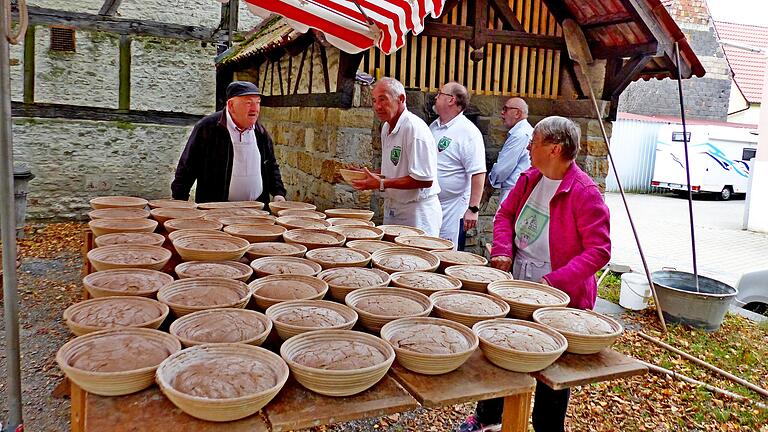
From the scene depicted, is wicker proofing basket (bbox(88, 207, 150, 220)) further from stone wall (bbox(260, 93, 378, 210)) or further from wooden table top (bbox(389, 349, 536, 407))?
wooden table top (bbox(389, 349, 536, 407))

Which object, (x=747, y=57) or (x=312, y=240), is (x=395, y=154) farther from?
(x=747, y=57)

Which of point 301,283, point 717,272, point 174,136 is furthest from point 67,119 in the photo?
point 717,272

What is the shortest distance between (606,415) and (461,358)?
2296 millimetres

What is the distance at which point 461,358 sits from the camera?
168cm

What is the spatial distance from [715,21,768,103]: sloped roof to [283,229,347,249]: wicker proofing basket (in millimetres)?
21240

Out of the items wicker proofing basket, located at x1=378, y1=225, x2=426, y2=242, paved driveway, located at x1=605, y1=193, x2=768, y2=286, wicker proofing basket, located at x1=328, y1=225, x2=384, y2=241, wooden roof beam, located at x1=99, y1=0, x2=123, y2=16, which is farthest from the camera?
paved driveway, located at x1=605, y1=193, x2=768, y2=286

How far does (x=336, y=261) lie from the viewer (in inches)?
105

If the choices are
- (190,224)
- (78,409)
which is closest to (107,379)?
(78,409)

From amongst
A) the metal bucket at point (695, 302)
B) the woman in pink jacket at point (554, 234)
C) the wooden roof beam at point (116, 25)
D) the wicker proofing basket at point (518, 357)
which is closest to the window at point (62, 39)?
the wooden roof beam at point (116, 25)

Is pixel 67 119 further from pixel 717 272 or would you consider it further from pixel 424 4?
pixel 717 272

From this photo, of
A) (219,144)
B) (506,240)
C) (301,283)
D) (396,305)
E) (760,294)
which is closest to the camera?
(396,305)

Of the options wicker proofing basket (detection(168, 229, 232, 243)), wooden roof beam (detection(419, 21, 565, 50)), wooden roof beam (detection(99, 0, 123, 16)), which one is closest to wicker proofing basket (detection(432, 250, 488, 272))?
wicker proofing basket (detection(168, 229, 232, 243))

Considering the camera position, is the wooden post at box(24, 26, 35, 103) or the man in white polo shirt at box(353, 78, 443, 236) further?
the wooden post at box(24, 26, 35, 103)

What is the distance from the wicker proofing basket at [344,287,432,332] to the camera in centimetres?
196
